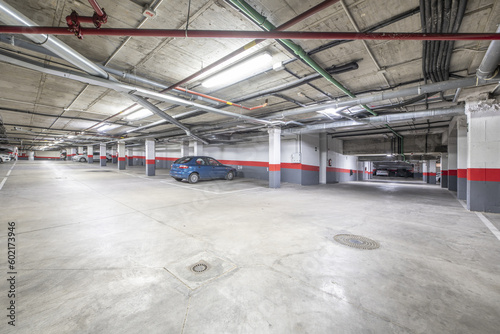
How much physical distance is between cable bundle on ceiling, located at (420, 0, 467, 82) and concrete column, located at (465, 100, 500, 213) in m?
2.79

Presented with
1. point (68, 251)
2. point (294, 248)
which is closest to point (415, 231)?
point (294, 248)

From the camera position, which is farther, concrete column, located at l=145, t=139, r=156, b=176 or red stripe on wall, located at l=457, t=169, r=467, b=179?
concrete column, located at l=145, t=139, r=156, b=176

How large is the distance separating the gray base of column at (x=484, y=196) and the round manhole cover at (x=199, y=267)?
759 centimetres

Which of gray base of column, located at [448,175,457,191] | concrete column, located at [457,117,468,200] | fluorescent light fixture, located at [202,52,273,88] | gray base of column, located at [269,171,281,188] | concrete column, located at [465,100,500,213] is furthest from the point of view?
gray base of column, located at [448,175,457,191]

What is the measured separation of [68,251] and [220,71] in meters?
4.40

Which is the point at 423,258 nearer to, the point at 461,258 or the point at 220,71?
the point at 461,258

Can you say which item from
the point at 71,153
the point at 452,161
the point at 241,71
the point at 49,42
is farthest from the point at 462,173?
the point at 71,153

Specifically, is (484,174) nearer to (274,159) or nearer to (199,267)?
(274,159)

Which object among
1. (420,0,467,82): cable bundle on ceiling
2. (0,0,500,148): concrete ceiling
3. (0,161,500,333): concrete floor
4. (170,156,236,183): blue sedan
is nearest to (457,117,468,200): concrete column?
(0,0,500,148): concrete ceiling

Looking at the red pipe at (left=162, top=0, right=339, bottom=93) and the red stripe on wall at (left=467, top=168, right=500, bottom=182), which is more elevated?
the red pipe at (left=162, top=0, right=339, bottom=93)

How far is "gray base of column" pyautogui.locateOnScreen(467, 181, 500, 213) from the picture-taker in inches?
207

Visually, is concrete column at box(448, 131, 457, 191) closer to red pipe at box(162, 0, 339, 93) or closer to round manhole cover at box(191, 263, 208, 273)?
red pipe at box(162, 0, 339, 93)

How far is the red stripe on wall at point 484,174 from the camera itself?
521 cm

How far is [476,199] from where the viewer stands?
18.0 ft
